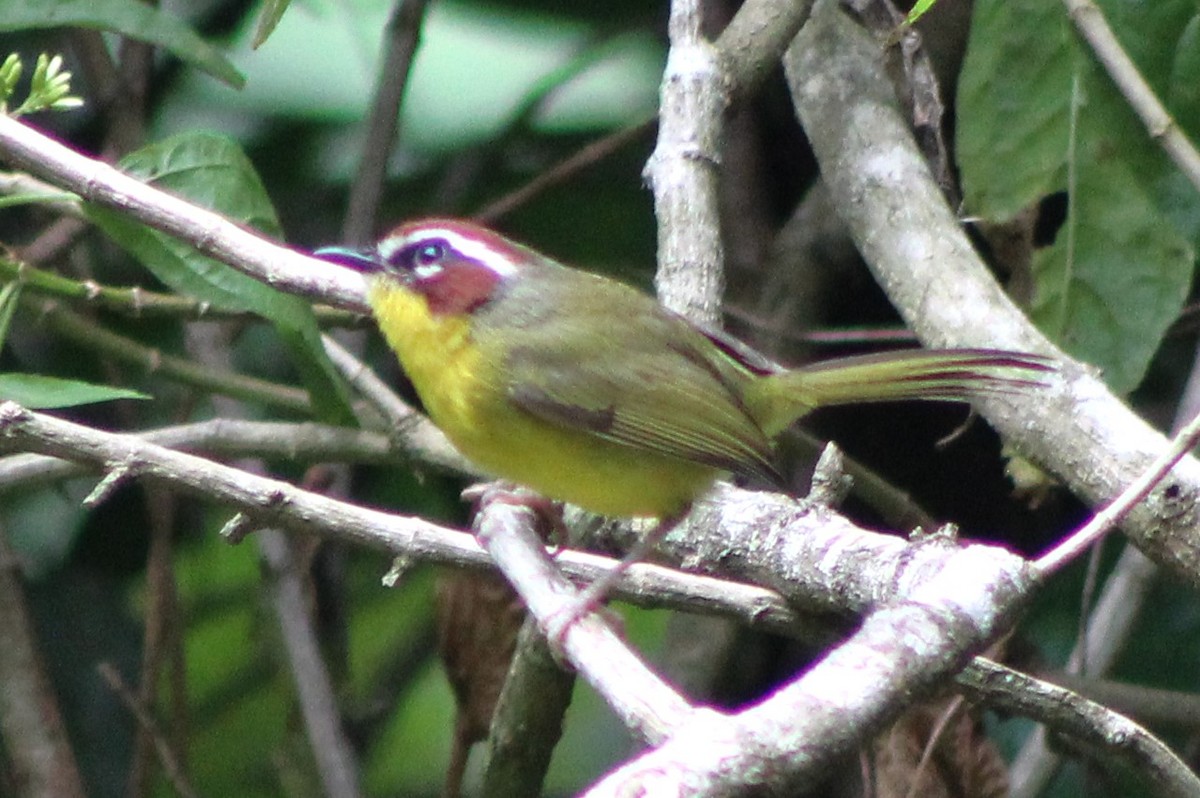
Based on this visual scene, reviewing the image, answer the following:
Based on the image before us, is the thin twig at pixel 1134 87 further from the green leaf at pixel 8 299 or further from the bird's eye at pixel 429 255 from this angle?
the green leaf at pixel 8 299

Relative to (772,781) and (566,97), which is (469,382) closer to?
(772,781)

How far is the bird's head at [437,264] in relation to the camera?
2.96 meters

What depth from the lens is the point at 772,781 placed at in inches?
57.5

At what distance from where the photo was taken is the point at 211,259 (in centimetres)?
266

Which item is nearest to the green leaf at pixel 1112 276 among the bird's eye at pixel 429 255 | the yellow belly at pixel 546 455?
the yellow belly at pixel 546 455

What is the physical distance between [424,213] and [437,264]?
1.50 m

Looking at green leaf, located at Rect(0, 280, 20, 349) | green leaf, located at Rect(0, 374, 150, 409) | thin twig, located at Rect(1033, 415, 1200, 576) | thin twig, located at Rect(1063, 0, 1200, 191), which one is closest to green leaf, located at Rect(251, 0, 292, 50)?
green leaf, located at Rect(0, 280, 20, 349)

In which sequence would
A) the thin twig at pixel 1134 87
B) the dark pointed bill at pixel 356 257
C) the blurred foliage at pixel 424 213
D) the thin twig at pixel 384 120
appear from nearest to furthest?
the thin twig at pixel 1134 87 → the dark pointed bill at pixel 356 257 → the blurred foliage at pixel 424 213 → the thin twig at pixel 384 120

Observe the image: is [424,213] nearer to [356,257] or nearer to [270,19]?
[356,257]

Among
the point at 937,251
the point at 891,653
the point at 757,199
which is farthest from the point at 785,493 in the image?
the point at 757,199

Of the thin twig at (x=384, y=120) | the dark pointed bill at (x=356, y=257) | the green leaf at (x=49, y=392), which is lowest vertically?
the green leaf at (x=49, y=392)

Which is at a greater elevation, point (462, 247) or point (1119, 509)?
point (462, 247)

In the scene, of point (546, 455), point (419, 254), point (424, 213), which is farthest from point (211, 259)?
point (424, 213)

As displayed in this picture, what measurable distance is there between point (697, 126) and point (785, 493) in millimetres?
766
